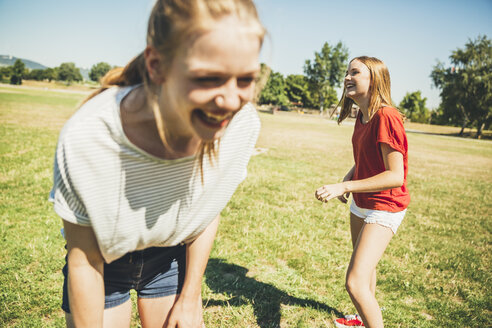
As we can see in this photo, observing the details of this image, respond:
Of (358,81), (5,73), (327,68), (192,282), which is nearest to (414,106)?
(327,68)

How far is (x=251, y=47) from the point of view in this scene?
1150 mm

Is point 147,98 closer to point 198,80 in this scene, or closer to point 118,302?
point 198,80

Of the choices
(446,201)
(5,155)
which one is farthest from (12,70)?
(446,201)

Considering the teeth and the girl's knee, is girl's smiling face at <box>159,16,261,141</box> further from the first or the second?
the girl's knee

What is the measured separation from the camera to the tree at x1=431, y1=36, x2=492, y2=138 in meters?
47.0

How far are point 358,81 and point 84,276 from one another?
8.36ft

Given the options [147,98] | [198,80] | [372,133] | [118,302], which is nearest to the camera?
[198,80]

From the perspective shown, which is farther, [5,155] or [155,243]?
[5,155]

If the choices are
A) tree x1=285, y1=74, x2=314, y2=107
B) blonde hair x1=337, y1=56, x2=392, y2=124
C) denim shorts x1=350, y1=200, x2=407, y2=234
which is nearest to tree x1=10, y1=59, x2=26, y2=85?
tree x1=285, y1=74, x2=314, y2=107

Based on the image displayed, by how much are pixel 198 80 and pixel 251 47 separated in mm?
229

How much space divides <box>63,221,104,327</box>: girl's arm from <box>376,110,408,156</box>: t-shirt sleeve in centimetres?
214

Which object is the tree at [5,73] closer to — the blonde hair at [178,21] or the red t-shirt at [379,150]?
the red t-shirt at [379,150]

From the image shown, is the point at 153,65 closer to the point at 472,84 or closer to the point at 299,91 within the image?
the point at 472,84

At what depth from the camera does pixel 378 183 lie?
8.00ft
